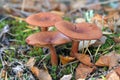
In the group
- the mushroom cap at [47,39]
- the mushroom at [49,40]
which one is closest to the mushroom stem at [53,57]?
the mushroom at [49,40]

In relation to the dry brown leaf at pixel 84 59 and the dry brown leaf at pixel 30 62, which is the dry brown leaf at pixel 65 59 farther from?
the dry brown leaf at pixel 30 62

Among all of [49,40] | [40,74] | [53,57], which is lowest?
[40,74]

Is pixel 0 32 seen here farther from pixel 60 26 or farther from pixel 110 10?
pixel 110 10

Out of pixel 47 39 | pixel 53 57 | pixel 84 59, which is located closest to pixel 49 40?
pixel 47 39

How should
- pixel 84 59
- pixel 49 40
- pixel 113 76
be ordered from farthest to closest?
1. pixel 84 59
2. pixel 49 40
3. pixel 113 76

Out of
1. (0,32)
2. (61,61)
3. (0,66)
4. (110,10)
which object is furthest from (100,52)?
(110,10)

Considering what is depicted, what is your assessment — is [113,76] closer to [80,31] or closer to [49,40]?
[80,31]

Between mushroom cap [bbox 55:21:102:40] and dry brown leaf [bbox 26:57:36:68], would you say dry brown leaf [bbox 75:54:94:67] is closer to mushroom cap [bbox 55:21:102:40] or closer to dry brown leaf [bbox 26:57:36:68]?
mushroom cap [bbox 55:21:102:40]

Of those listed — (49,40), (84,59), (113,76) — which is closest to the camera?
(113,76)
